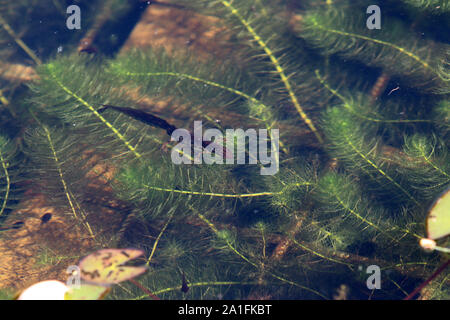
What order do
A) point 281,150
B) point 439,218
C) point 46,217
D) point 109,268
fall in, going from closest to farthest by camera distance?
1. point 439,218
2. point 109,268
3. point 46,217
4. point 281,150

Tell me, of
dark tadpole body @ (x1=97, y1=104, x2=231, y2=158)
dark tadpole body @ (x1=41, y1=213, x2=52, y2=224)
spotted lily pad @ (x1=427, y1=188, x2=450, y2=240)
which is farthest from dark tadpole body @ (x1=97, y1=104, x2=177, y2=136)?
spotted lily pad @ (x1=427, y1=188, x2=450, y2=240)

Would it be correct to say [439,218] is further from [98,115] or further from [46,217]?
[46,217]

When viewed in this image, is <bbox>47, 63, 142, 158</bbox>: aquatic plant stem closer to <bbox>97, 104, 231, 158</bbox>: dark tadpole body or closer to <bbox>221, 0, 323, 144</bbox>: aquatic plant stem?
<bbox>97, 104, 231, 158</bbox>: dark tadpole body

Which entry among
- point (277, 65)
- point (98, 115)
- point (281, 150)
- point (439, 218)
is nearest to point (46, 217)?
point (98, 115)

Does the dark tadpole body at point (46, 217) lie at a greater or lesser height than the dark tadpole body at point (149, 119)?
lesser

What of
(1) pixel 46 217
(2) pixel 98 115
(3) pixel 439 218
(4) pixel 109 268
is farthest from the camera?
(1) pixel 46 217

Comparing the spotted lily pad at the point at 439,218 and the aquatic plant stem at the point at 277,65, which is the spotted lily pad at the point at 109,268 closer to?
the spotted lily pad at the point at 439,218

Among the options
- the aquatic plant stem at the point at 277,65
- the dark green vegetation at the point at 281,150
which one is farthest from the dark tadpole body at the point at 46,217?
the aquatic plant stem at the point at 277,65

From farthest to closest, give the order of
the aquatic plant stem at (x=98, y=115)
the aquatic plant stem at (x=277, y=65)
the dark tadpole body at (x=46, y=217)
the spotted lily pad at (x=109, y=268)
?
the aquatic plant stem at (x=277, y=65)
the dark tadpole body at (x=46, y=217)
the aquatic plant stem at (x=98, y=115)
the spotted lily pad at (x=109, y=268)
